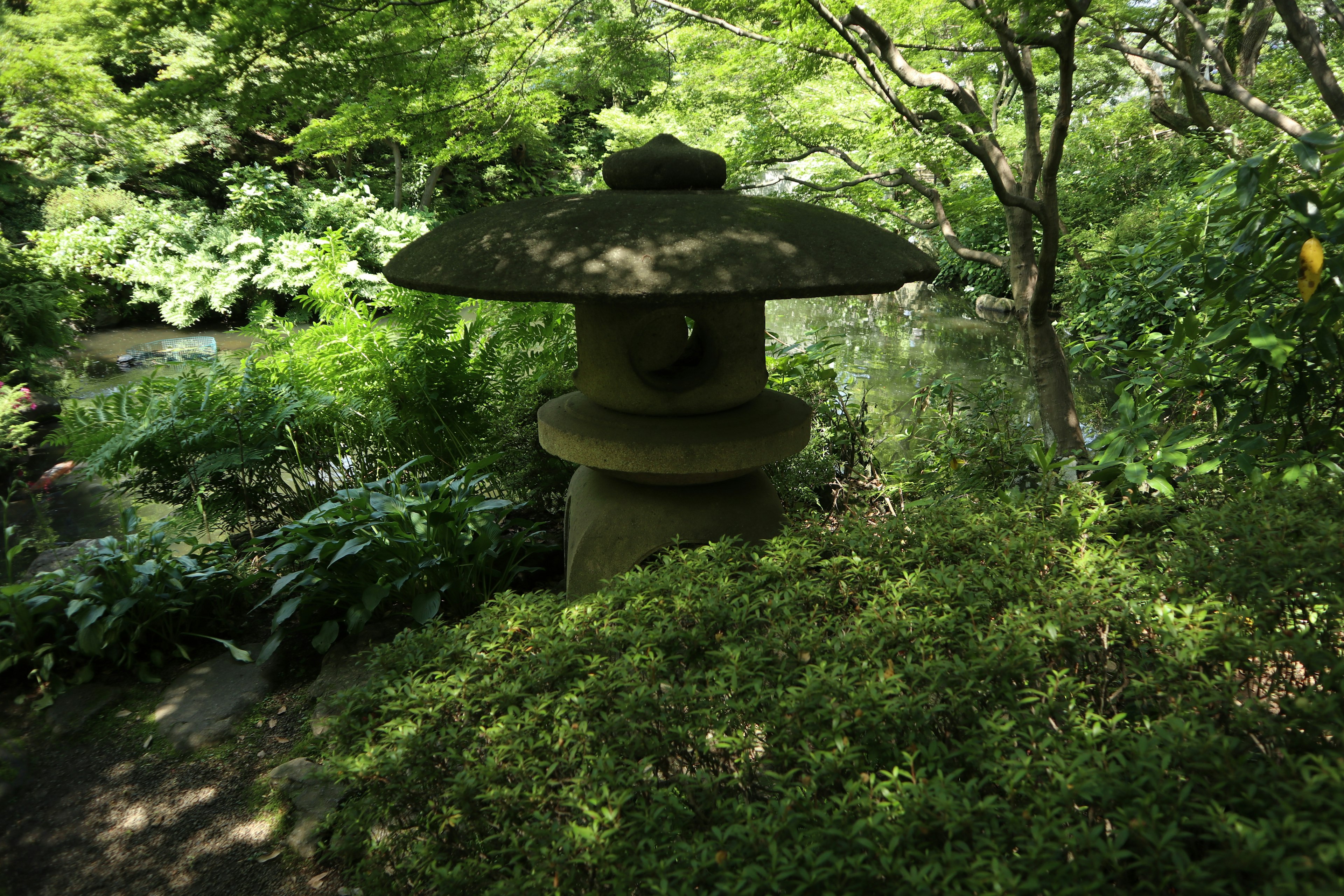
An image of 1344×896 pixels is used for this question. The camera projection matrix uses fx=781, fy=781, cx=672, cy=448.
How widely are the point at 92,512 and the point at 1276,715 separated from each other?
7549mm

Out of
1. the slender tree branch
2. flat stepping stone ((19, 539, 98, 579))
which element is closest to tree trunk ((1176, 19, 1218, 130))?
the slender tree branch

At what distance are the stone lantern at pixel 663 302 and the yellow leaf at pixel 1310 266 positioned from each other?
44.7 inches

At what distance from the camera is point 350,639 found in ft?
11.4

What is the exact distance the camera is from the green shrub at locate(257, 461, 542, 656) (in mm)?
3367

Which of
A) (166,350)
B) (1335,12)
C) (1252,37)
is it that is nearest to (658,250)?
(1335,12)

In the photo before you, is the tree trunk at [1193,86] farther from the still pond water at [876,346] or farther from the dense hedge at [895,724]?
the dense hedge at [895,724]

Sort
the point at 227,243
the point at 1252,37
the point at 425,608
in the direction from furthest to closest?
the point at 227,243
the point at 1252,37
the point at 425,608

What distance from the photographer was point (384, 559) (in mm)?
3484

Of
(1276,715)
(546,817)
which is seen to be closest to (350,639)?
(546,817)

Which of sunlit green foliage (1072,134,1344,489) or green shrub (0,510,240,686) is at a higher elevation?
sunlit green foliage (1072,134,1344,489)

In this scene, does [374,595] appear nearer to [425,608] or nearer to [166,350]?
[425,608]

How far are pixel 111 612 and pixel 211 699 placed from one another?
621 mm

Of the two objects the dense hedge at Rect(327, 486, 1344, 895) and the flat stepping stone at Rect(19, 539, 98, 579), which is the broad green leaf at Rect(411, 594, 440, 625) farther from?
the flat stepping stone at Rect(19, 539, 98, 579)

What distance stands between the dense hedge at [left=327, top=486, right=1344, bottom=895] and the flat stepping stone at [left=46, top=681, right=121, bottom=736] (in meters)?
2.12
